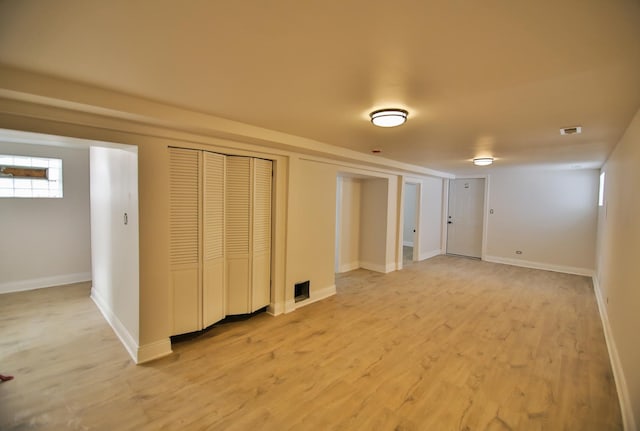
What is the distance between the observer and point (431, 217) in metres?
7.62

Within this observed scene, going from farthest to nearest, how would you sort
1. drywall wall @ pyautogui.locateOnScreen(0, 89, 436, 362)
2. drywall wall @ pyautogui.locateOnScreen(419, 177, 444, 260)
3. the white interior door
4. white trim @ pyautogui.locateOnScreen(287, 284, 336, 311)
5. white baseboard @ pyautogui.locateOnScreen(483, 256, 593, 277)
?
the white interior door → drywall wall @ pyautogui.locateOnScreen(419, 177, 444, 260) → white baseboard @ pyautogui.locateOnScreen(483, 256, 593, 277) → white trim @ pyautogui.locateOnScreen(287, 284, 336, 311) → drywall wall @ pyautogui.locateOnScreen(0, 89, 436, 362)

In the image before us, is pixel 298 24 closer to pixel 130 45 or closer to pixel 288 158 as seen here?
pixel 130 45

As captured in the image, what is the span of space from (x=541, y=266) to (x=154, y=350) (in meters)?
7.84

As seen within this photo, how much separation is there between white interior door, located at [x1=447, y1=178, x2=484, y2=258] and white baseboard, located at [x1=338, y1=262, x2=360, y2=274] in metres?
3.47

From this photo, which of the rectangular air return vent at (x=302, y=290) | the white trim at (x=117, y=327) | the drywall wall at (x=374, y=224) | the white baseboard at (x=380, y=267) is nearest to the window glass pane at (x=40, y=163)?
the white trim at (x=117, y=327)

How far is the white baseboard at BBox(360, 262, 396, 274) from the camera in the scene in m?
6.00

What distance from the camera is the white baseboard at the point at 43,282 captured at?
4445mm

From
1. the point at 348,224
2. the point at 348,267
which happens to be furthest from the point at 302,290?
the point at 348,224

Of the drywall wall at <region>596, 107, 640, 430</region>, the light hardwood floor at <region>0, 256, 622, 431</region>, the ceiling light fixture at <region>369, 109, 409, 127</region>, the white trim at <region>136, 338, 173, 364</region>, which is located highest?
the ceiling light fixture at <region>369, 109, 409, 127</region>

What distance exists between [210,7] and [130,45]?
612 mm

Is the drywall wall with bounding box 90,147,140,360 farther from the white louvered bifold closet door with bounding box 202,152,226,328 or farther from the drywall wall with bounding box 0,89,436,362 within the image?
the white louvered bifold closet door with bounding box 202,152,226,328

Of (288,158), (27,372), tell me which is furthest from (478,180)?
(27,372)

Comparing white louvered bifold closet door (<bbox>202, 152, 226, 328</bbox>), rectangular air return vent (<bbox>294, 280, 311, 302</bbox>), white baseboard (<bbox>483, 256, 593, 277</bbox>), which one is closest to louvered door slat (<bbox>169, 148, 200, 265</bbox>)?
white louvered bifold closet door (<bbox>202, 152, 226, 328</bbox>)

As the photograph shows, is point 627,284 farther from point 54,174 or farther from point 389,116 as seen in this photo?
point 54,174
